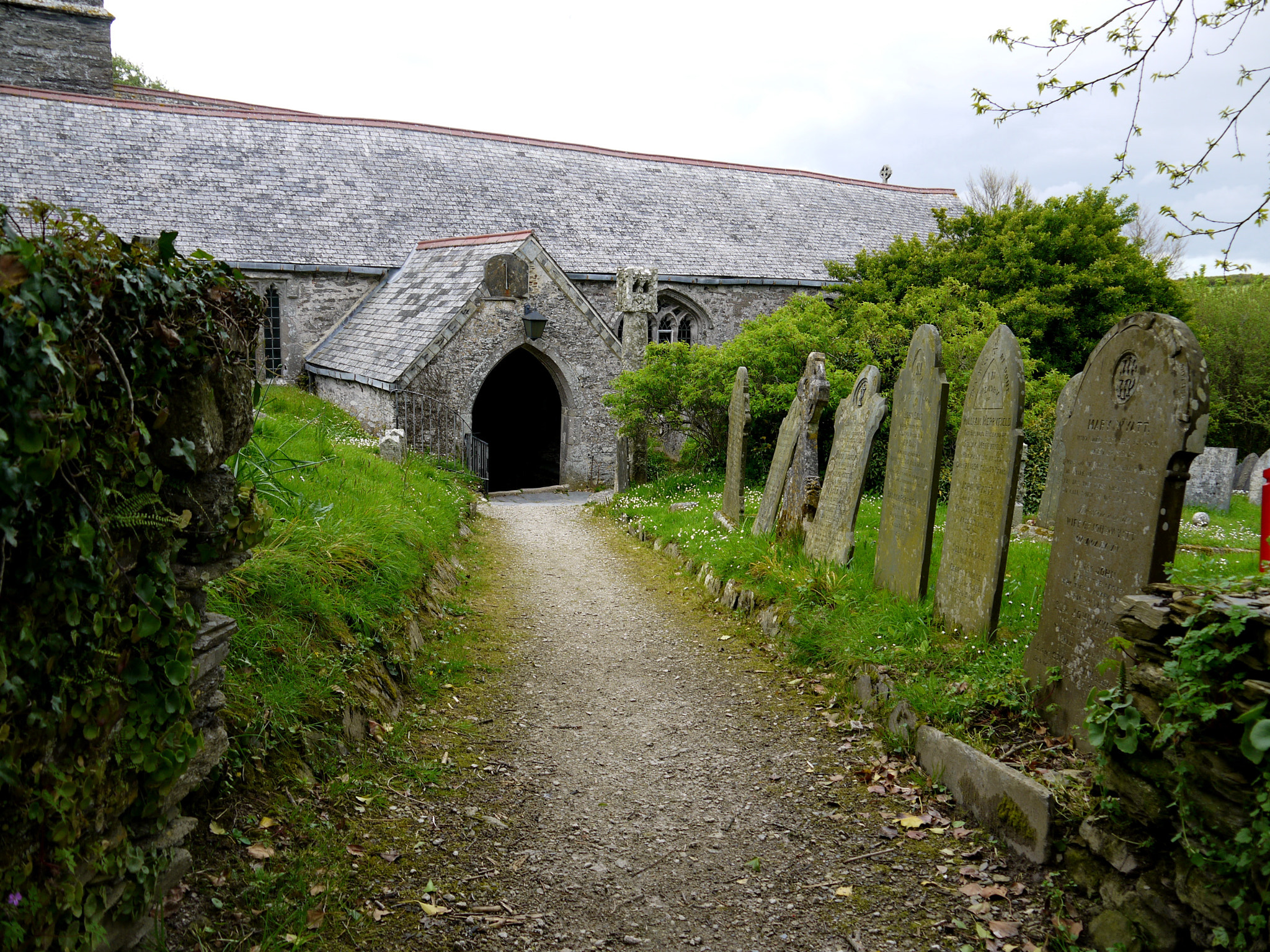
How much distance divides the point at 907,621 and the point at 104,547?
483 centimetres

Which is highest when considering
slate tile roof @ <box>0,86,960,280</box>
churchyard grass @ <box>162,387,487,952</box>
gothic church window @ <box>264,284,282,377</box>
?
slate tile roof @ <box>0,86,960,280</box>

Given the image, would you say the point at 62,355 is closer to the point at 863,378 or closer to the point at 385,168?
the point at 863,378

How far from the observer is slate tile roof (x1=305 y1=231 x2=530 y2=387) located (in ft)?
49.5

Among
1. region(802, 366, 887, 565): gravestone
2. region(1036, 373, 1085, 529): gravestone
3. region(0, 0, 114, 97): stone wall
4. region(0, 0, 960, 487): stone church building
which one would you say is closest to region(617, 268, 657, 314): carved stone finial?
region(0, 0, 960, 487): stone church building

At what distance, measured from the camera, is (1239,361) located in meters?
20.7

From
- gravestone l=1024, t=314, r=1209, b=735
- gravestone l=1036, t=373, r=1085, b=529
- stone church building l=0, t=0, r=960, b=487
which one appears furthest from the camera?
stone church building l=0, t=0, r=960, b=487

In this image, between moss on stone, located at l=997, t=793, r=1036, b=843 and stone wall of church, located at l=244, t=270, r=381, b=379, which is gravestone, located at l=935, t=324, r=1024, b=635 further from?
stone wall of church, located at l=244, t=270, r=381, b=379

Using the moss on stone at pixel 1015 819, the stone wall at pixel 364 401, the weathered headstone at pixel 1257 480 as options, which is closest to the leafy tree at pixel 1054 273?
the weathered headstone at pixel 1257 480

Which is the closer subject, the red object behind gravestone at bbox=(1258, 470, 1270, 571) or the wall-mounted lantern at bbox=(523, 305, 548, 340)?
the red object behind gravestone at bbox=(1258, 470, 1270, 571)

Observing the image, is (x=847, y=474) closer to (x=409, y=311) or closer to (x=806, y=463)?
(x=806, y=463)

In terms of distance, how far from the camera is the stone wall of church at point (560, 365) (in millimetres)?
15016

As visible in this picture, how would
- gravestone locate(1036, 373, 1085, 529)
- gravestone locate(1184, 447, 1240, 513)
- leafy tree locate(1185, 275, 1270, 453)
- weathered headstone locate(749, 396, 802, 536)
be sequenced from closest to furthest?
weathered headstone locate(749, 396, 802, 536), gravestone locate(1036, 373, 1085, 529), gravestone locate(1184, 447, 1240, 513), leafy tree locate(1185, 275, 1270, 453)

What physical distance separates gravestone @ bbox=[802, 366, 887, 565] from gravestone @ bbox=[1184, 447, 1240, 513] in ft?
33.1

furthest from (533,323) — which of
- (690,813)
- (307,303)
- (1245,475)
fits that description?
(1245,475)
